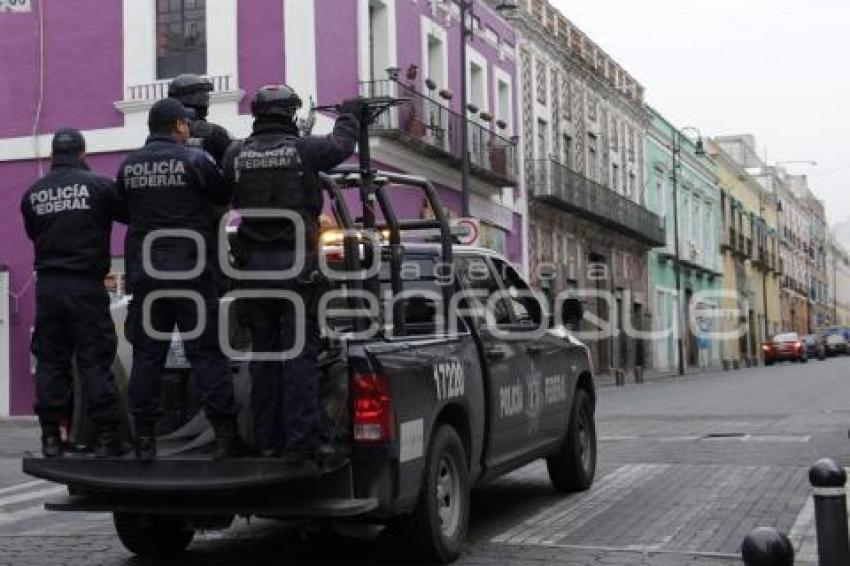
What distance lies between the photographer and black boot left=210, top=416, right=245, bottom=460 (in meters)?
5.69

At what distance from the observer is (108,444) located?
593 centimetres

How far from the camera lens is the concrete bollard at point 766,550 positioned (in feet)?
13.0

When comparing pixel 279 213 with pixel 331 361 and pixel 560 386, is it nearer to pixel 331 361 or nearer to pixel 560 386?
pixel 331 361

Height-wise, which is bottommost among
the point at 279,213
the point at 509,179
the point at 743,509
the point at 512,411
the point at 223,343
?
the point at 743,509

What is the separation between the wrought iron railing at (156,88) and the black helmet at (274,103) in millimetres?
14616

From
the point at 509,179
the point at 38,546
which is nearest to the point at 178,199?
the point at 38,546

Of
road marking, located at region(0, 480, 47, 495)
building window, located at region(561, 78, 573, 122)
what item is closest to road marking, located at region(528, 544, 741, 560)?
road marking, located at region(0, 480, 47, 495)

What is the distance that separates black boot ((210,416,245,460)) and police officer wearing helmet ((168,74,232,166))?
5.13 ft

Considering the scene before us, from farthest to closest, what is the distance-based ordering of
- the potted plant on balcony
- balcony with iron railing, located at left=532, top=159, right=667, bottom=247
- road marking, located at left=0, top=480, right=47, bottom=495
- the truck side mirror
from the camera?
balcony with iron railing, located at left=532, top=159, right=667, bottom=247, the potted plant on balcony, road marking, located at left=0, top=480, right=47, bottom=495, the truck side mirror

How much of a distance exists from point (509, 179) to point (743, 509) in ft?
66.3

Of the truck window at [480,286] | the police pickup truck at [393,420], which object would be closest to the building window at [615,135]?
the police pickup truck at [393,420]

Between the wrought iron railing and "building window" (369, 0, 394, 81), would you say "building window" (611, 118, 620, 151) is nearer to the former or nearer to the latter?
"building window" (369, 0, 394, 81)

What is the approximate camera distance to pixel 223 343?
6109 millimetres

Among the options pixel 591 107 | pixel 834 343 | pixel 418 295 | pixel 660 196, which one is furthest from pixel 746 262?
pixel 418 295
